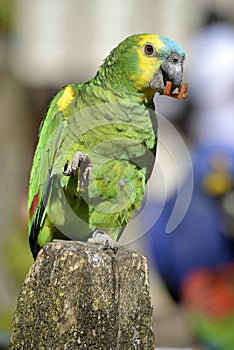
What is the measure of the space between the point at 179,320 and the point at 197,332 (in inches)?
30.7

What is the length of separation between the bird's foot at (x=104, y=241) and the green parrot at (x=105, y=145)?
3 cm

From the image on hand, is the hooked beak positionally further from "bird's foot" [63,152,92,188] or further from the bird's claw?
"bird's foot" [63,152,92,188]

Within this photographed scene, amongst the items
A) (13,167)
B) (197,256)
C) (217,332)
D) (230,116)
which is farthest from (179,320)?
(13,167)

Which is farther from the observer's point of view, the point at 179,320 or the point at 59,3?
the point at 59,3

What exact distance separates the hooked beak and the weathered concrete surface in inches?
37.7

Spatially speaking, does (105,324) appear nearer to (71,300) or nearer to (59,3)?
(71,300)

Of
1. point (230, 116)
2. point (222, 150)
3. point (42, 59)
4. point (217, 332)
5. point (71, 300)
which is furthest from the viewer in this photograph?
point (42, 59)

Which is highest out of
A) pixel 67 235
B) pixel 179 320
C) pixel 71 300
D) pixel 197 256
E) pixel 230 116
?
pixel 71 300

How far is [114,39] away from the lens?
10672 mm

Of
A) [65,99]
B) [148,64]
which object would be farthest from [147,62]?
[65,99]

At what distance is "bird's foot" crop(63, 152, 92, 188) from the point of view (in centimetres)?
336

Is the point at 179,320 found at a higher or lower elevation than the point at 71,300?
lower

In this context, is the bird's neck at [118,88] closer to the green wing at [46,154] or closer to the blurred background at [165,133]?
the green wing at [46,154]

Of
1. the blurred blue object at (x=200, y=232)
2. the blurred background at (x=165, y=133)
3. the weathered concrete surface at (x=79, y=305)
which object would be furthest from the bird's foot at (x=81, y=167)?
the blurred blue object at (x=200, y=232)
